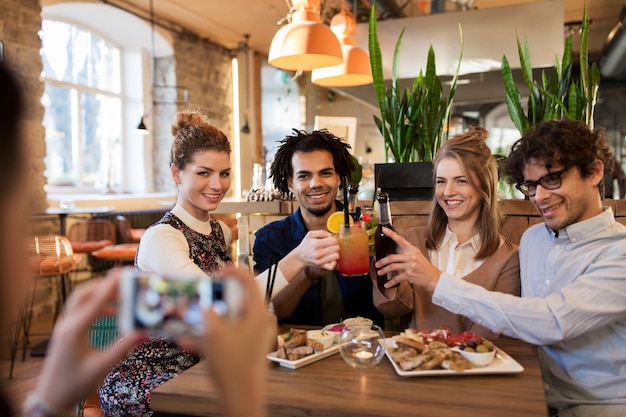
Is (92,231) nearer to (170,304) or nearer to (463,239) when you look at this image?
(463,239)

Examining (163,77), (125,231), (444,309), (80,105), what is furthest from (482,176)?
(163,77)

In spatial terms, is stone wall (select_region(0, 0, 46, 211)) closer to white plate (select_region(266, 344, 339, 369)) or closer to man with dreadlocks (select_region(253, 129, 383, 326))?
man with dreadlocks (select_region(253, 129, 383, 326))

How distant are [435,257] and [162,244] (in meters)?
1.00

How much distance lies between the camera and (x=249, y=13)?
737 centimetres

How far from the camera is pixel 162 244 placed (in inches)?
68.7

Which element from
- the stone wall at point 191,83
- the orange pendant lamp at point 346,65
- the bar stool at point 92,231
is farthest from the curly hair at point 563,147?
the stone wall at point 191,83

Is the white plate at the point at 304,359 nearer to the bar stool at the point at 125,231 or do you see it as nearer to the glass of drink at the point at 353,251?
the glass of drink at the point at 353,251

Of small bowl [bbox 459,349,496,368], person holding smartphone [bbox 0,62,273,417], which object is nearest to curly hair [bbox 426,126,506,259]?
small bowl [bbox 459,349,496,368]

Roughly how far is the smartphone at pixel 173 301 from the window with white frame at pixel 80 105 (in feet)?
20.1

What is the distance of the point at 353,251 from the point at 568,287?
0.60 m

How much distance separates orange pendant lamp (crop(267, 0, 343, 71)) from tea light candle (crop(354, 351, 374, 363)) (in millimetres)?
2395

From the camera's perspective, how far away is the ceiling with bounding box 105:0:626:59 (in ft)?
22.0

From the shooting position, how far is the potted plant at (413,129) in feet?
8.38

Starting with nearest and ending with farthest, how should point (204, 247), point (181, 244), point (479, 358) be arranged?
1. point (479, 358)
2. point (181, 244)
3. point (204, 247)
